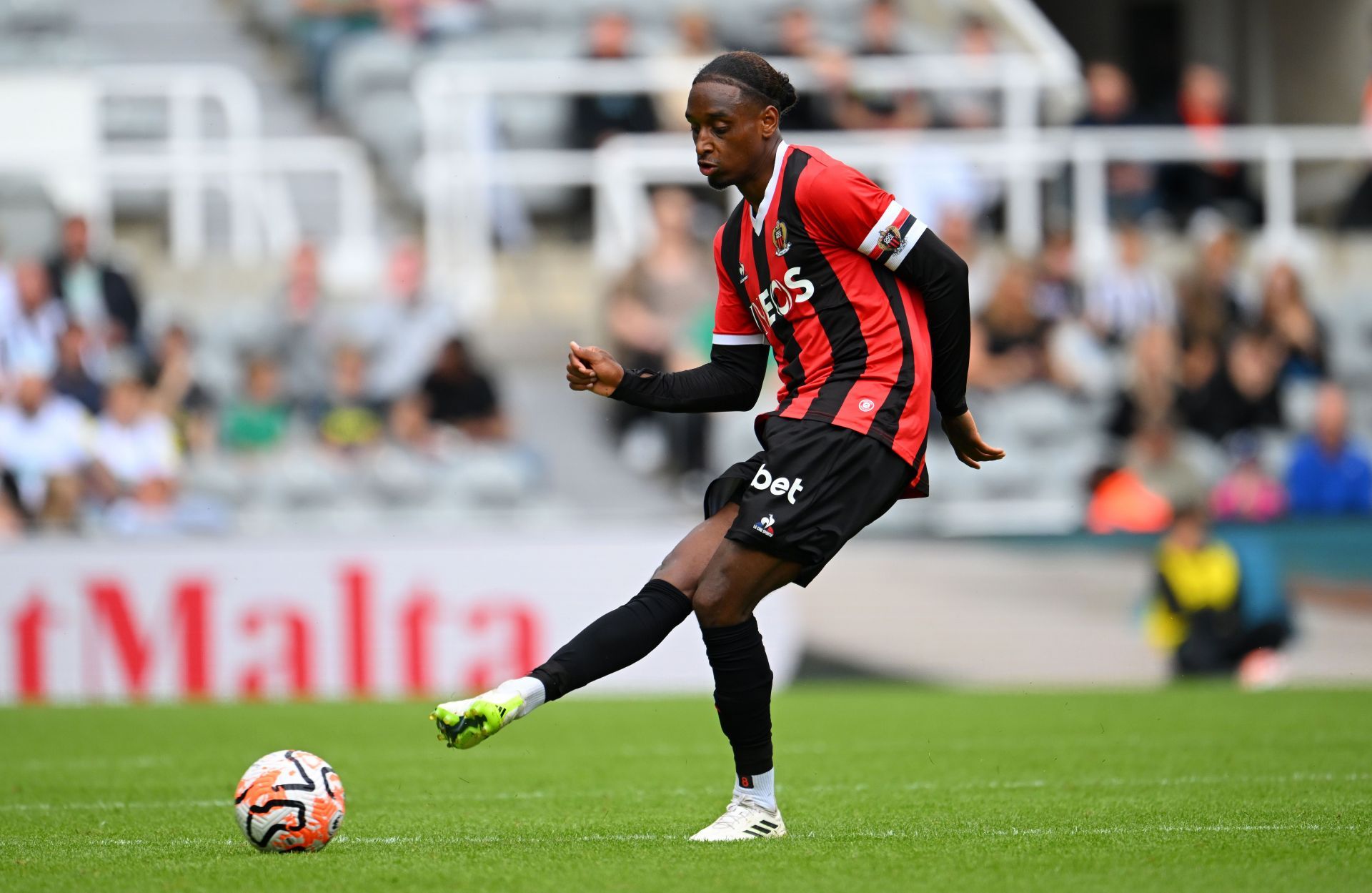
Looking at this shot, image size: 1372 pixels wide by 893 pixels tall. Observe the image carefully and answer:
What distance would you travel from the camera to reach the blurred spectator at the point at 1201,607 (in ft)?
43.2

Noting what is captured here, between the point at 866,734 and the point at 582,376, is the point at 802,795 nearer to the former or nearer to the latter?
the point at 582,376

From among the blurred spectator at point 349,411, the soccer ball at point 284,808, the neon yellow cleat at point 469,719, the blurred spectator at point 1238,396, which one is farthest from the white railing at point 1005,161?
the neon yellow cleat at point 469,719

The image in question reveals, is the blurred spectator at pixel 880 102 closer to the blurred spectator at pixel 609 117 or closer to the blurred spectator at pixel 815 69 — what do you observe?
the blurred spectator at pixel 815 69

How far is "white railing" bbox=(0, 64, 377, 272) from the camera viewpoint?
1680cm

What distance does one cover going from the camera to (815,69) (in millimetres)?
16109

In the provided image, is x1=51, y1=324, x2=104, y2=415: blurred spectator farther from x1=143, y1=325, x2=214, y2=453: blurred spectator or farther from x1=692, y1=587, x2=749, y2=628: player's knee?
x1=692, y1=587, x2=749, y2=628: player's knee

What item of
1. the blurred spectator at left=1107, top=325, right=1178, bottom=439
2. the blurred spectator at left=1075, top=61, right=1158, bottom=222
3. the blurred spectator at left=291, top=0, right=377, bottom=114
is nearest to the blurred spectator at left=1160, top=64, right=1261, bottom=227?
the blurred spectator at left=1075, top=61, right=1158, bottom=222

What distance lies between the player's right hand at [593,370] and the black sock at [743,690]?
2.51 ft

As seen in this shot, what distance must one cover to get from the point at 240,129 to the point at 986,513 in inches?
287

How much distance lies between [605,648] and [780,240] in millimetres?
1274

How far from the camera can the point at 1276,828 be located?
5.82 meters

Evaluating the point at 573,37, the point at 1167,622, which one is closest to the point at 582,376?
the point at 1167,622

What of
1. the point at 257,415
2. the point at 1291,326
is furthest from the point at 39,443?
the point at 1291,326

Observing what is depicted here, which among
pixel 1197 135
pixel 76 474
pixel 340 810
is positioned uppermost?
pixel 1197 135
